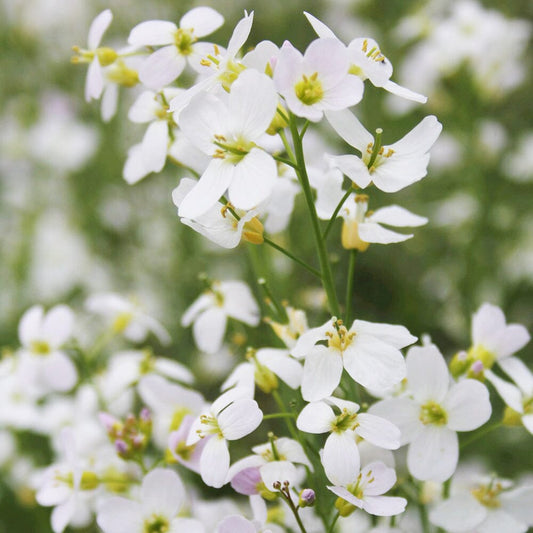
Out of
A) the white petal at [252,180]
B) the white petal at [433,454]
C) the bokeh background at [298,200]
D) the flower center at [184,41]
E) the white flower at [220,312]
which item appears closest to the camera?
the white petal at [252,180]

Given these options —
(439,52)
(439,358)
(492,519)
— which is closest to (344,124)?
(439,358)

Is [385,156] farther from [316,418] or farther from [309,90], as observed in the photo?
[316,418]

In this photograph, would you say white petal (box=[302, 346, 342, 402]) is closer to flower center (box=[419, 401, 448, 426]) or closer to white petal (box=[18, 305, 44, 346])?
flower center (box=[419, 401, 448, 426])

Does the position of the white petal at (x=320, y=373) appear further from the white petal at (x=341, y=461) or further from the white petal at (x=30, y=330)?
the white petal at (x=30, y=330)

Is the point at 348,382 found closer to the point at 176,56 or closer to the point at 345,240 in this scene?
the point at 345,240

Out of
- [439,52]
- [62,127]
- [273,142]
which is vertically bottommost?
[62,127]

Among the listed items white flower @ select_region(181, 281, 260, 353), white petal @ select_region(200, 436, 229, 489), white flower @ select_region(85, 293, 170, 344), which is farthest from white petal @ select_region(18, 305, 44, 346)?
white petal @ select_region(200, 436, 229, 489)

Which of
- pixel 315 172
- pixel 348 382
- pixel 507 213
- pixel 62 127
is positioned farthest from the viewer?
pixel 62 127

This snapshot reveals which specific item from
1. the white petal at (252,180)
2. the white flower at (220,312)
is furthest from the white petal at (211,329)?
the white petal at (252,180)
